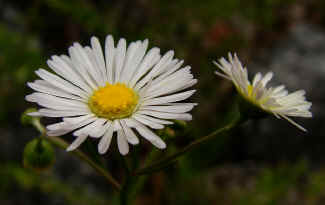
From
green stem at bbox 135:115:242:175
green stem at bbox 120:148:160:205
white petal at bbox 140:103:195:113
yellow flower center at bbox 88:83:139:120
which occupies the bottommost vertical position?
green stem at bbox 120:148:160:205

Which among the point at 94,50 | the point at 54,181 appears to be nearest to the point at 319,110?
the point at 54,181

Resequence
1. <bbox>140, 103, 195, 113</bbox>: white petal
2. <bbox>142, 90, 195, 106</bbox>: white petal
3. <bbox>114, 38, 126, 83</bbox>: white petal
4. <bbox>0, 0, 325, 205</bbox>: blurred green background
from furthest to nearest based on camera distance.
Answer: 1. <bbox>0, 0, 325, 205</bbox>: blurred green background
2. <bbox>114, 38, 126, 83</bbox>: white petal
3. <bbox>142, 90, 195, 106</bbox>: white petal
4. <bbox>140, 103, 195, 113</bbox>: white petal

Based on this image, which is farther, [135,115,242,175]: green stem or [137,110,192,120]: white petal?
[135,115,242,175]: green stem

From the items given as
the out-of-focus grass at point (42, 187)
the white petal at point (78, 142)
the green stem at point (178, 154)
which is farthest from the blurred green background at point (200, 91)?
the white petal at point (78, 142)

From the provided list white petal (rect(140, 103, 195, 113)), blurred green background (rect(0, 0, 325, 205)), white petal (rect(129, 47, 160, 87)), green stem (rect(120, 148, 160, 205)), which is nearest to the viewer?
white petal (rect(140, 103, 195, 113))

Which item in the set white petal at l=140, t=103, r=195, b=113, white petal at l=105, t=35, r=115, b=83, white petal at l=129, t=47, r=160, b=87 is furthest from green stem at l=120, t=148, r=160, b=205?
white petal at l=105, t=35, r=115, b=83

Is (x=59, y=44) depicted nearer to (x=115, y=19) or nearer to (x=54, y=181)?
(x=115, y=19)

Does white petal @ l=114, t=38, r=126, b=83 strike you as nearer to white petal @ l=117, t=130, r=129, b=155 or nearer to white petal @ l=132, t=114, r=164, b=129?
white petal @ l=132, t=114, r=164, b=129
